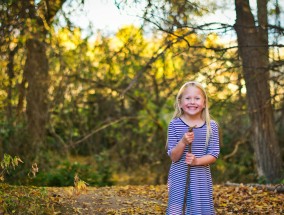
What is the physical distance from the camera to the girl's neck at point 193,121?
13.8 ft

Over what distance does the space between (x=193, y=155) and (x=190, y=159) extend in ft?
0.14

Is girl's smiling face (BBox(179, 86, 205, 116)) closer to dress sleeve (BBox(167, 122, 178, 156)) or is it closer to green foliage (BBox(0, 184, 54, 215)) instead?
dress sleeve (BBox(167, 122, 178, 156))

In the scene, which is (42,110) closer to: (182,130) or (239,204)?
(239,204)

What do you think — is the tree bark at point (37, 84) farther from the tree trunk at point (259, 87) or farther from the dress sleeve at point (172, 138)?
the dress sleeve at point (172, 138)

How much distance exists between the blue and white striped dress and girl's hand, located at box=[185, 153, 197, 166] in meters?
0.09

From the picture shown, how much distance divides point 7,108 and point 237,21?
5.16 m

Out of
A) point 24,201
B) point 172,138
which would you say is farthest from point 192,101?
point 24,201

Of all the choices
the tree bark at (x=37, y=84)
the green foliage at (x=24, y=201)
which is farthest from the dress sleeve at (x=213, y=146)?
the tree bark at (x=37, y=84)

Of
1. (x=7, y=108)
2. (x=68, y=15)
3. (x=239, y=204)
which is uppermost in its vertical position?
(x=68, y=15)

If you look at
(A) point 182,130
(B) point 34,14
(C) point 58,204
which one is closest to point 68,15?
(B) point 34,14

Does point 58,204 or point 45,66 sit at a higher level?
point 45,66

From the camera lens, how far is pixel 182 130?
13.7ft

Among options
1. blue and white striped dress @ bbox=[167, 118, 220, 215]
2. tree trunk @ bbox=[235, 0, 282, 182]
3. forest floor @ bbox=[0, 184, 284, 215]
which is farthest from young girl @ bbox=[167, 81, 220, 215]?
tree trunk @ bbox=[235, 0, 282, 182]

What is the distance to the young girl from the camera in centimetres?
404
